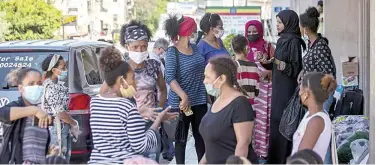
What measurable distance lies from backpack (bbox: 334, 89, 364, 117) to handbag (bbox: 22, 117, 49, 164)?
5137mm

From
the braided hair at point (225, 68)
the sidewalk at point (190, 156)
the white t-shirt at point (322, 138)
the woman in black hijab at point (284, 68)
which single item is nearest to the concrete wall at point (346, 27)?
the sidewalk at point (190, 156)

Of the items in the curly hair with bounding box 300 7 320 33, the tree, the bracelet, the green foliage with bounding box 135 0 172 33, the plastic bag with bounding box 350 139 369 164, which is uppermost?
the green foliage with bounding box 135 0 172 33

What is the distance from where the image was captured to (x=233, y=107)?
4.88 m

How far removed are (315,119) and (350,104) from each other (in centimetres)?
490

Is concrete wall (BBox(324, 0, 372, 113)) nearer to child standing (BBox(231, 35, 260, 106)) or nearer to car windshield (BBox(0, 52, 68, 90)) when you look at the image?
child standing (BBox(231, 35, 260, 106))

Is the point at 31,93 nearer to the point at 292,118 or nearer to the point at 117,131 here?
the point at 117,131

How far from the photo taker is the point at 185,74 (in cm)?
695

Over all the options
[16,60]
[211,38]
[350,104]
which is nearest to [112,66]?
[211,38]

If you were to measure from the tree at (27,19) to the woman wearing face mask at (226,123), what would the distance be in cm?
1763

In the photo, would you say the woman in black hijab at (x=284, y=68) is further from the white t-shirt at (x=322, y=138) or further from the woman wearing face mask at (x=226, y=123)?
the white t-shirt at (x=322, y=138)

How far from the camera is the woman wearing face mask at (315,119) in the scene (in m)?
4.64

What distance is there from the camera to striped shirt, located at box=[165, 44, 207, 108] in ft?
22.7

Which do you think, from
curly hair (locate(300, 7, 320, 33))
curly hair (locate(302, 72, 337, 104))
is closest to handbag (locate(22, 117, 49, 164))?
curly hair (locate(302, 72, 337, 104))

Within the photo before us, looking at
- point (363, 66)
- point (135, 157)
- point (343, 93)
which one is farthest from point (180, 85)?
point (363, 66)
